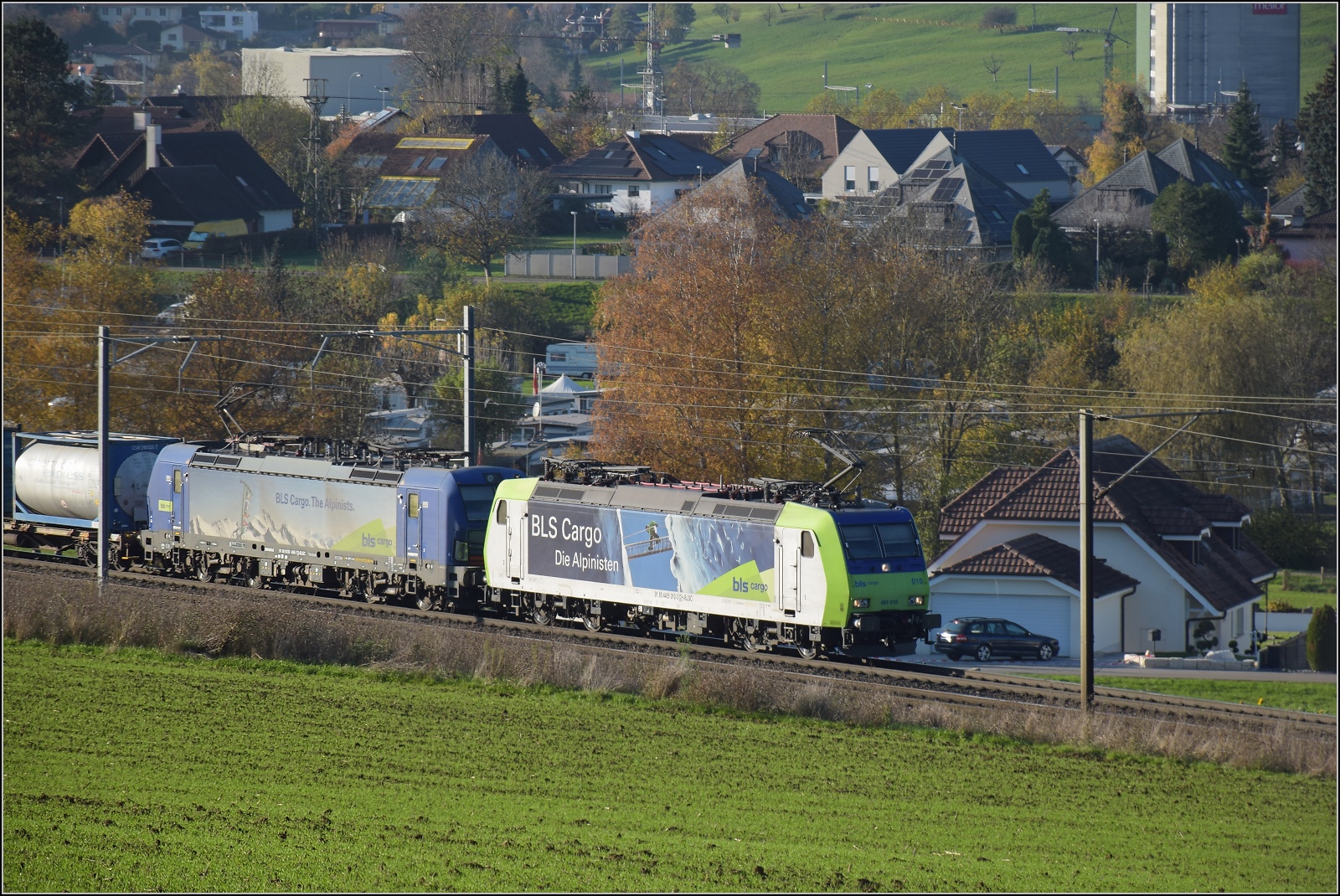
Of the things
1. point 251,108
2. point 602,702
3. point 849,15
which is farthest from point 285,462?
point 849,15

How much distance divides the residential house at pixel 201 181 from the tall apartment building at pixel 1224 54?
85.9m

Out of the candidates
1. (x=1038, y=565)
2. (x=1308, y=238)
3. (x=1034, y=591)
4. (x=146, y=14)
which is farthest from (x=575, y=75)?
(x=1038, y=565)

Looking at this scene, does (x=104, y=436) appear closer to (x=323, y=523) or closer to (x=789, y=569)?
(x=323, y=523)

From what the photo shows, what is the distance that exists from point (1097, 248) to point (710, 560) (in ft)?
208

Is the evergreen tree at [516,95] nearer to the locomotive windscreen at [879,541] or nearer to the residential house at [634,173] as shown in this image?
the residential house at [634,173]

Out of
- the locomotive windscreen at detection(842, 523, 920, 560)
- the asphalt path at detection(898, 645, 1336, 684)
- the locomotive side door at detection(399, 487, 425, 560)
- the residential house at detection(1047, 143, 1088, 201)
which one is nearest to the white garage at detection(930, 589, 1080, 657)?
the asphalt path at detection(898, 645, 1336, 684)

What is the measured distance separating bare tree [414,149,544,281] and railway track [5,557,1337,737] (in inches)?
2134

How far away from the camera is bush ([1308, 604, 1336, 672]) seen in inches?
1722

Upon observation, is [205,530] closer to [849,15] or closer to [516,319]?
[516,319]

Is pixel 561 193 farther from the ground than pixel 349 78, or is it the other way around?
pixel 349 78

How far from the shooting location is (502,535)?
33.2 metres

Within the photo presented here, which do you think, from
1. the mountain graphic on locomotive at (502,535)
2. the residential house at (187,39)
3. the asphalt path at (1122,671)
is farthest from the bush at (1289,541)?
the residential house at (187,39)

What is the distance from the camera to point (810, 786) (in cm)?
1989

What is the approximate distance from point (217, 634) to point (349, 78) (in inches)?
4624
